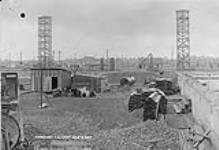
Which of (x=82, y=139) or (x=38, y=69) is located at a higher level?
(x=38, y=69)

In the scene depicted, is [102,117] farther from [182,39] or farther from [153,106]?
[182,39]

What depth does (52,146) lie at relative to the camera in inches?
227

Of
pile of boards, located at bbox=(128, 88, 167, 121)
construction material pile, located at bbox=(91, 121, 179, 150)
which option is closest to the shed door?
pile of boards, located at bbox=(128, 88, 167, 121)

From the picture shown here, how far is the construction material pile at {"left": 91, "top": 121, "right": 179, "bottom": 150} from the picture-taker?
6227 millimetres

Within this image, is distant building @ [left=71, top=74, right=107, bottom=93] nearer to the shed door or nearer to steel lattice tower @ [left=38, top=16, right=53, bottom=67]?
the shed door

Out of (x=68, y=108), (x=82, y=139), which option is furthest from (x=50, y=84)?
(x=82, y=139)

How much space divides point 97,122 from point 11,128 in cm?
317

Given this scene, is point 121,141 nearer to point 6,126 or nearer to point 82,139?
point 82,139

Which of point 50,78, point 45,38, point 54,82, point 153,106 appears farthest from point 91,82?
point 45,38

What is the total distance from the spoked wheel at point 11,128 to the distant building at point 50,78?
32.5 feet

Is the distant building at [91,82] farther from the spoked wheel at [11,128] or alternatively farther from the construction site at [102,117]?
the spoked wheel at [11,128]

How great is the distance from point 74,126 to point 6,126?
9.18 feet

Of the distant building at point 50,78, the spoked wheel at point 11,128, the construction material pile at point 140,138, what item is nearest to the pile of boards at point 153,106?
the construction material pile at point 140,138

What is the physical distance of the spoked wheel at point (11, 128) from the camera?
221 inches
